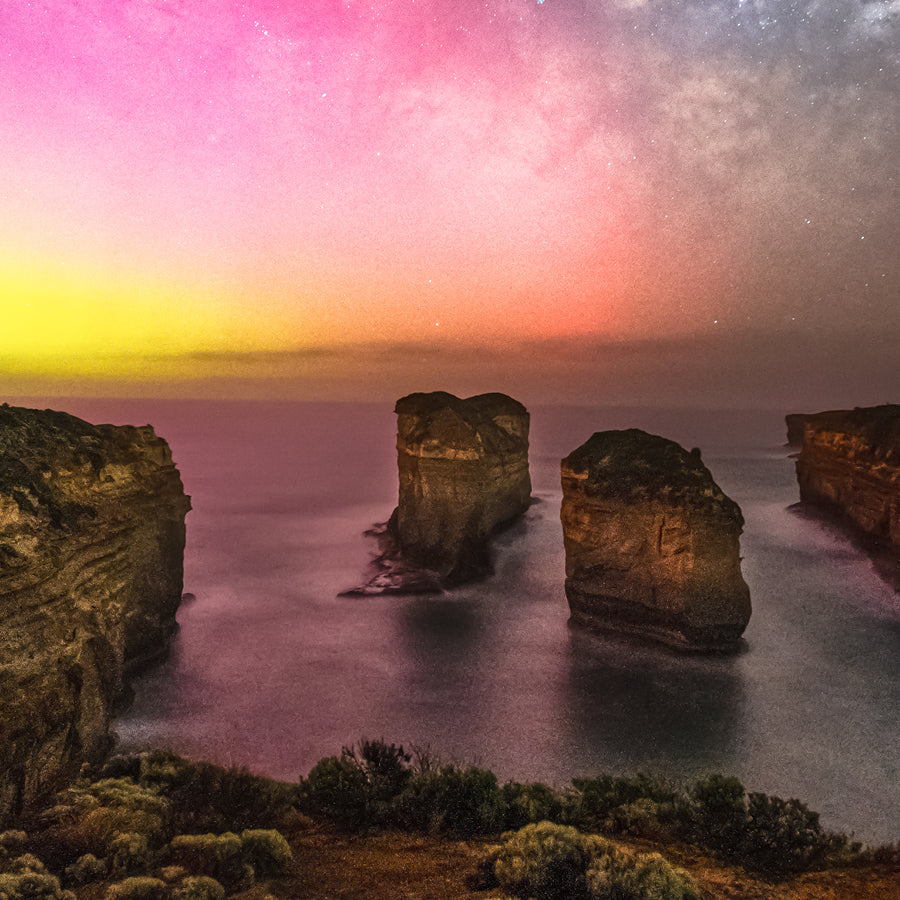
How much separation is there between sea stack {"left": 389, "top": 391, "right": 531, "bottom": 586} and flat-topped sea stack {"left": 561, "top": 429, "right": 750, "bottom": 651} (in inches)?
302

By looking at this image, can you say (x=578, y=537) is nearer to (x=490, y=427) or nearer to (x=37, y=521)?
(x=490, y=427)

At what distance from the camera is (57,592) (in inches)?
448

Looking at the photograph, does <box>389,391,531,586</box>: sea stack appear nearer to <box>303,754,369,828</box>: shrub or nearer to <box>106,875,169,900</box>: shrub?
<box>303,754,369,828</box>: shrub

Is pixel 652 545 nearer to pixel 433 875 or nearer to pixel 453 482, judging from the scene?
pixel 453 482

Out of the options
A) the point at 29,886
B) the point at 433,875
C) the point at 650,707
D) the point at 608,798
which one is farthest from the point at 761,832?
the point at 29,886

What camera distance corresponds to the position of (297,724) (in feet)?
56.2

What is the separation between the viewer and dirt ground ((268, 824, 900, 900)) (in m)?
7.77

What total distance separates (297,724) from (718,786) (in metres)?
11.4

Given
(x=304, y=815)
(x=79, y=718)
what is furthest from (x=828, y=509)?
(x=79, y=718)

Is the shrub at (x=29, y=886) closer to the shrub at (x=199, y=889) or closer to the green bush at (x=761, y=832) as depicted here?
the shrub at (x=199, y=889)

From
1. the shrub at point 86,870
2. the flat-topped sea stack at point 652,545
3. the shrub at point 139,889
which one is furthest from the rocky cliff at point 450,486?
the shrub at point 139,889

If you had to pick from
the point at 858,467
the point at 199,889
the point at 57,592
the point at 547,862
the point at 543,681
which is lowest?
the point at 543,681

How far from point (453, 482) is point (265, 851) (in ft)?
75.5

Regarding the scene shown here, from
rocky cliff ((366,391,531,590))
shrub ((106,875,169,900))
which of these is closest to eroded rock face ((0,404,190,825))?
shrub ((106,875,169,900))
